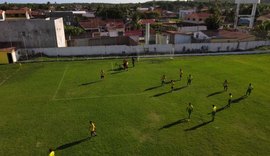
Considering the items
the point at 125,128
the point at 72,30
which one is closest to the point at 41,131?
the point at 125,128

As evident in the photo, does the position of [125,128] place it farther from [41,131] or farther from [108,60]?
[108,60]

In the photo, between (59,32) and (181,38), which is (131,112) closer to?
(59,32)

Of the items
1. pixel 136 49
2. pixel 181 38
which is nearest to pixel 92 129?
pixel 136 49

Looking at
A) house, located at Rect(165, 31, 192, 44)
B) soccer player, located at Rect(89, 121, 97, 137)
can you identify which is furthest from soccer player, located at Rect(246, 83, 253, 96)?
house, located at Rect(165, 31, 192, 44)

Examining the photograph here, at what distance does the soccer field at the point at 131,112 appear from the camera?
17.5m

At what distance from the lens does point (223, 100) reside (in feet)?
81.3

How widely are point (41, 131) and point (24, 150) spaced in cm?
251

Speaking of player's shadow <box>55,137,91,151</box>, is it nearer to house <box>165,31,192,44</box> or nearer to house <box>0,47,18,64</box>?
house <box>0,47,18,64</box>

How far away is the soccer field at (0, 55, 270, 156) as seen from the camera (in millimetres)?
17469

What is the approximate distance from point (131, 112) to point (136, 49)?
25.3 meters

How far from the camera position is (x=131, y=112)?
882 inches

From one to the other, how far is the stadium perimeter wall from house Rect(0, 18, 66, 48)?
2.53 meters

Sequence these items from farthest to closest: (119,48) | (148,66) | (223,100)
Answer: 1. (119,48)
2. (148,66)
3. (223,100)

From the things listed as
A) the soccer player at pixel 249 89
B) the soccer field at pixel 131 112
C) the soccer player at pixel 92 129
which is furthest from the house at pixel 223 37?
the soccer player at pixel 92 129
